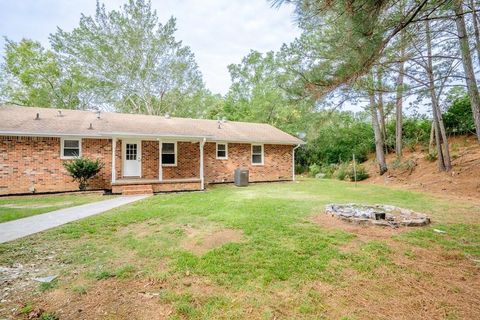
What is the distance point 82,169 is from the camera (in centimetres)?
985

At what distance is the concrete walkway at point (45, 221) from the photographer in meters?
4.65

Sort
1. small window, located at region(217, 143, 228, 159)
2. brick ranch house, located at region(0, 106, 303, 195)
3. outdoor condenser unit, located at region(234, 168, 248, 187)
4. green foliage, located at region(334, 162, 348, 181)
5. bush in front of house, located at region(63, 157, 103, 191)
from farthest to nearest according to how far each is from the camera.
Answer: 1. green foliage, located at region(334, 162, 348, 181)
2. small window, located at region(217, 143, 228, 159)
3. outdoor condenser unit, located at region(234, 168, 248, 187)
4. brick ranch house, located at region(0, 106, 303, 195)
5. bush in front of house, located at region(63, 157, 103, 191)

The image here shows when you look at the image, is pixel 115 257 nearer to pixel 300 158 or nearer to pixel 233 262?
pixel 233 262

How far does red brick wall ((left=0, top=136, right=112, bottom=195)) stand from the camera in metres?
9.67

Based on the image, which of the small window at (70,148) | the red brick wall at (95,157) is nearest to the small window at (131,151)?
the red brick wall at (95,157)

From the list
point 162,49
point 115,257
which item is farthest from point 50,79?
point 115,257

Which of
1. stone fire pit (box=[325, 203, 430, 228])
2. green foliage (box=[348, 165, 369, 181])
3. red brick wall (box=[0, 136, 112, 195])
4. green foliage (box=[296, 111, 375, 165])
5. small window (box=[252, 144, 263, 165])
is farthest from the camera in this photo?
green foliage (box=[296, 111, 375, 165])

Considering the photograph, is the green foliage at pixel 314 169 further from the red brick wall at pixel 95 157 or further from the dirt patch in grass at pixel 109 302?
the dirt patch in grass at pixel 109 302

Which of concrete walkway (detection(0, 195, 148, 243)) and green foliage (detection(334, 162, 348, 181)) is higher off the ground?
green foliage (detection(334, 162, 348, 181))

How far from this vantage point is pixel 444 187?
9594 millimetres

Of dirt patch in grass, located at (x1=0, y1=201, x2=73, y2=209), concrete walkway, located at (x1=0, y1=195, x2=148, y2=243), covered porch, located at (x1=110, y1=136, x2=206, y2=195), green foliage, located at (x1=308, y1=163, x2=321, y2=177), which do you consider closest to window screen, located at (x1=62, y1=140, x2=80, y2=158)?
covered porch, located at (x1=110, y1=136, x2=206, y2=195)

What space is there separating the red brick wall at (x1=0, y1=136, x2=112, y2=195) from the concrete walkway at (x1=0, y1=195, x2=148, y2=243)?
13.1 feet

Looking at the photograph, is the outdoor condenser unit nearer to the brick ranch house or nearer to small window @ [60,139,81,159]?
the brick ranch house

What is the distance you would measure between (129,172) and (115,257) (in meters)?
8.86
